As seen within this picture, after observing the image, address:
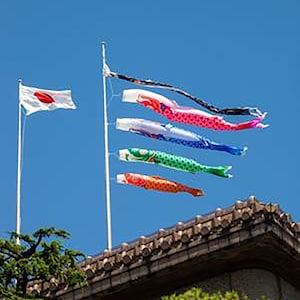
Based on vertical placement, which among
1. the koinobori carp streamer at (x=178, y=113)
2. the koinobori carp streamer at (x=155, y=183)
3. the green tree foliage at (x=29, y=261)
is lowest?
the green tree foliage at (x=29, y=261)

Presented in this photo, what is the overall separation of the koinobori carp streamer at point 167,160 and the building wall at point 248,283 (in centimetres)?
1215

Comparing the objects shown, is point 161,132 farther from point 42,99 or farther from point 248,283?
point 248,283

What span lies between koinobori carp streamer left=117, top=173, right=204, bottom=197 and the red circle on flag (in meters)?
6.01

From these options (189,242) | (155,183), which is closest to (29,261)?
(189,242)

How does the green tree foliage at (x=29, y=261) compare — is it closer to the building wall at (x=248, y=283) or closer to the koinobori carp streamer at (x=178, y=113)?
the building wall at (x=248, y=283)

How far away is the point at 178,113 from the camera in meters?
56.5

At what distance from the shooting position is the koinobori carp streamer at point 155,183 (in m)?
53.6

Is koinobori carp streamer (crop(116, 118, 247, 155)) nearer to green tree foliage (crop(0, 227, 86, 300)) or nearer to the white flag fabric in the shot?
the white flag fabric

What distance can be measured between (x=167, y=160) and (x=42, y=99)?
25.1 ft

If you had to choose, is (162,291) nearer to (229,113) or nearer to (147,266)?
(147,266)

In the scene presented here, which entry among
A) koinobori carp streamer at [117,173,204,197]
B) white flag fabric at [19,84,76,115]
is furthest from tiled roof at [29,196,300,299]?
white flag fabric at [19,84,76,115]

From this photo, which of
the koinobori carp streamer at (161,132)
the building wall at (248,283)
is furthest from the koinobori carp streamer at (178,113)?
the building wall at (248,283)

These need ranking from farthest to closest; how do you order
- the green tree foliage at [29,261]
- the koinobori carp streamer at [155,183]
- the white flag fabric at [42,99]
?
the white flag fabric at [42,99], the koinobori carp streamer at [155,183], the green tree foliage at [29,261]

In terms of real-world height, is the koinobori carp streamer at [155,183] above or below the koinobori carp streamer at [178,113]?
below
